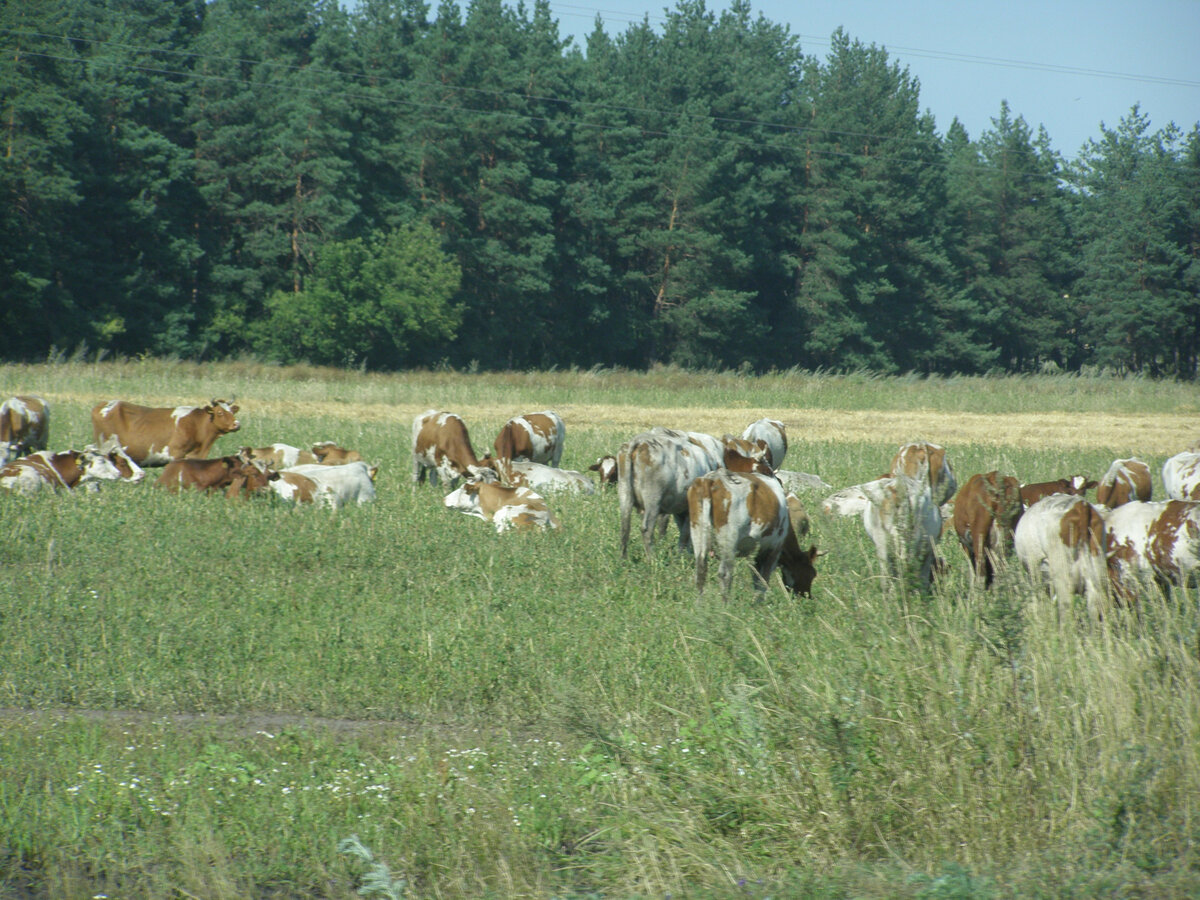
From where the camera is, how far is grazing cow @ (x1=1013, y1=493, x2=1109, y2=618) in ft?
25.6

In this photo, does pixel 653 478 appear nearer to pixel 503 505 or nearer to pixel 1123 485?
pixel 503 505

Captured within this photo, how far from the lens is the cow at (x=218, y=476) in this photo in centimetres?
1370

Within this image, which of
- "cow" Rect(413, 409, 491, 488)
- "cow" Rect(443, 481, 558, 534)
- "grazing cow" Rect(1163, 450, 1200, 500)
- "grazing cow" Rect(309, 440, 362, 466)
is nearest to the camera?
"grazing cow" Rect(1163, 450, 1200, 500)

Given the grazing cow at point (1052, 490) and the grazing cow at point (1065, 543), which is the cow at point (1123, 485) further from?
the grazing cow at point (1065, 543)

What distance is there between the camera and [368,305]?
4938 cm

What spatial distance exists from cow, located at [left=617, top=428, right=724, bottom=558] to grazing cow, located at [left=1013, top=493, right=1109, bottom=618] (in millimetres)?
3547

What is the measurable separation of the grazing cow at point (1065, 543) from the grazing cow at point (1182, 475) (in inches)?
185

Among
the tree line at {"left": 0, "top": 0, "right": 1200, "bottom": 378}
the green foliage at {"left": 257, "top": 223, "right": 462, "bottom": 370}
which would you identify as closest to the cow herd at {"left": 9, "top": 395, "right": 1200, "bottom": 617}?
the tree line at {"left": 0, "top": 0, "right": 1200, "bottom": 378}

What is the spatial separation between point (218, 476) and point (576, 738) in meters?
9.12

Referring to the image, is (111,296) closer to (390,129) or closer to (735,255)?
(390,129)

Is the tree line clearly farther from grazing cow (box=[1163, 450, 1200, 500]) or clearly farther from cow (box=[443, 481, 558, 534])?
grazing cow (box=[1163, 450, 1200, 500])

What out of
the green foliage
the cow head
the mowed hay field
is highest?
the green foliage

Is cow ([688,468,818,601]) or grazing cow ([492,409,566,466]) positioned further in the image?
grazing cow ([492,409,566,466])

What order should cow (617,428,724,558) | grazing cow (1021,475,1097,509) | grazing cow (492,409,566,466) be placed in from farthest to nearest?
grazing cow (492,409,566,466) → grazing cow (1021,475,1097,509) → cow (617,428,724,558)
